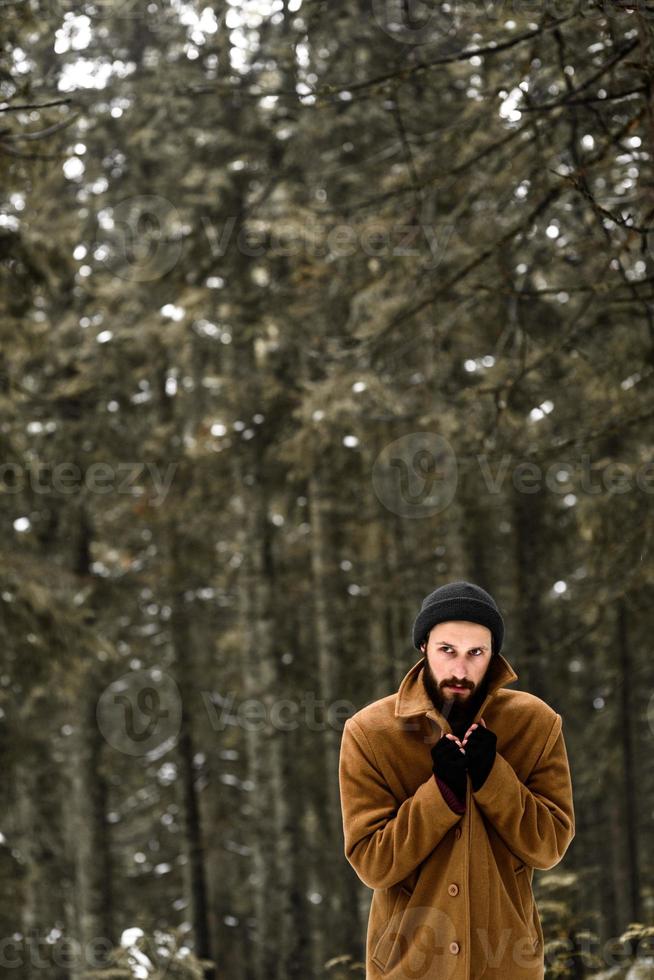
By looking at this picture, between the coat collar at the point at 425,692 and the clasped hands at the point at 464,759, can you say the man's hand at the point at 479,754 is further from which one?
the coat collar at the point at 425,692

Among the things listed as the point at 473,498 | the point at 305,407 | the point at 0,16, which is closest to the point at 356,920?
the point at 473,498

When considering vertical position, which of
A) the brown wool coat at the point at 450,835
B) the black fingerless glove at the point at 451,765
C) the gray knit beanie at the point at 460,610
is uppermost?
the gray knit beanie at the point at 460,610

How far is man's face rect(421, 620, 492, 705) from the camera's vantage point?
3369 millimetres

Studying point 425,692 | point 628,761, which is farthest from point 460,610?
point 628,761

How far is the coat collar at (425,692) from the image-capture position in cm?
333

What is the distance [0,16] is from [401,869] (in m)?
5.28

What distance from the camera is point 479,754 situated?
3184 mm

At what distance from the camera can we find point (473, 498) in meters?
13.2

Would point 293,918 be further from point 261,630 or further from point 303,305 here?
point 303,305

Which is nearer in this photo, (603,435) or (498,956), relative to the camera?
(498,956)

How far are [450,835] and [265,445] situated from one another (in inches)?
405
